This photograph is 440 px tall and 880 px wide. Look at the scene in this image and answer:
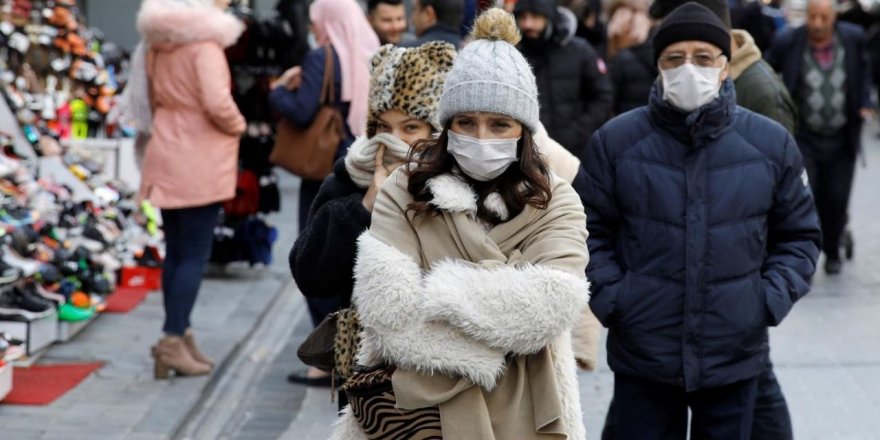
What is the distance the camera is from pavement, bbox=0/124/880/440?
6598mm

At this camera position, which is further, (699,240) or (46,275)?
(46,275)

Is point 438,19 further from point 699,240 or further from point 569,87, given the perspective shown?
point 699,240

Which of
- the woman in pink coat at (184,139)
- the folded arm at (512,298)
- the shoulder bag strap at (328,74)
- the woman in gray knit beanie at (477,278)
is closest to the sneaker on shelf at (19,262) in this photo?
the woman in pink coat at (184,139)

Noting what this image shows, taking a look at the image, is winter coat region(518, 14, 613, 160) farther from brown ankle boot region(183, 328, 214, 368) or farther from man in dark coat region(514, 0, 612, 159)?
brown ankle boot region(183, 328, 214, 368)

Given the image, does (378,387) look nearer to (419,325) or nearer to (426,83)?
(419,325)

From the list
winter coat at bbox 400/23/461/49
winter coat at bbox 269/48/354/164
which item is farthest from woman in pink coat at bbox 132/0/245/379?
winter coat at bbox 400/23/461/49

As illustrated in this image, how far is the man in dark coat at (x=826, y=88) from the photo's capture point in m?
9.64

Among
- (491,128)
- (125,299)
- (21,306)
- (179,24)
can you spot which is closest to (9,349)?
(21,306)

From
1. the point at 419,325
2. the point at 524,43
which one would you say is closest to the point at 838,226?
the point at 524,43

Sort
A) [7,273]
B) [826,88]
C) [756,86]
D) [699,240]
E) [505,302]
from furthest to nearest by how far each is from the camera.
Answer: [826,88], [7,273], [756,86], [699,240], [505,302]

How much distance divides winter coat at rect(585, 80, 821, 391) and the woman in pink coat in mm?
2993

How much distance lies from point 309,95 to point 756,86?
2.26 meters

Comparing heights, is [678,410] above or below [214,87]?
below

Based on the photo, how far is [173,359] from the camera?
7.19m
